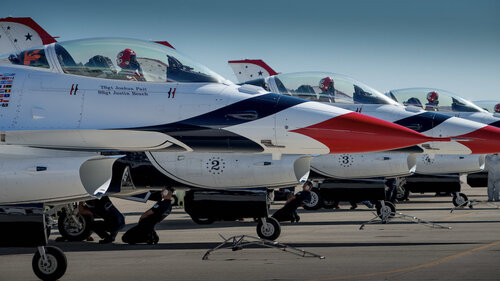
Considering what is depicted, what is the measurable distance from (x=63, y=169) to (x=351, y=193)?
9.53 meters

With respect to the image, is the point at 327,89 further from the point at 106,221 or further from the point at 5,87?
the point at 5,87

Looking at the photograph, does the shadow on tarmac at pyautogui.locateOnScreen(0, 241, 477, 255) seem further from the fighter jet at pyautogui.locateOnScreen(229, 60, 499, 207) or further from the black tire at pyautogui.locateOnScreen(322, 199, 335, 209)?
the black tire at pyautogui.locateOnScreen(322, 199, 335, 209)

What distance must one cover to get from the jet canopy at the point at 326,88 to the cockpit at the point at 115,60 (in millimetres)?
5777

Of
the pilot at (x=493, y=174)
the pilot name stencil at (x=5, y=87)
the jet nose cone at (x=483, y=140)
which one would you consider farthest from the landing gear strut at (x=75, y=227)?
the pilot at (x=493, y=174)

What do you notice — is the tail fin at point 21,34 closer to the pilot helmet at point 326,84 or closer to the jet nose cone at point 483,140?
the pilot helmet at point 326,84

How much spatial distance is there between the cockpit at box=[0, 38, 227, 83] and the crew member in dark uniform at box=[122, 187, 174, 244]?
8.53ft

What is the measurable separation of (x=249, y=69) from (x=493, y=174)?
9.96 m

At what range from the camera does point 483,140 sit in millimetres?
16547

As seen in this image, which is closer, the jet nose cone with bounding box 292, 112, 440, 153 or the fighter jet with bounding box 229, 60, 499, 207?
the jet nose cone with bounding box 292, 112, 440, 153

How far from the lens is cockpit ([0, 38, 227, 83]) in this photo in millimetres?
11008

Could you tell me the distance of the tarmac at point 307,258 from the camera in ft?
29.5

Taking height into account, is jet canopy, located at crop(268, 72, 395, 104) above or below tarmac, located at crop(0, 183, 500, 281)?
A: above

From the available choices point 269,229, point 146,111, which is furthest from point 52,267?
point 269,229

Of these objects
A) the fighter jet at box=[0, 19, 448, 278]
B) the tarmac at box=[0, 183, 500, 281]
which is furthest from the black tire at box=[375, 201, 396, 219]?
the fighter jet at box=[0, 19, 448, 278]
